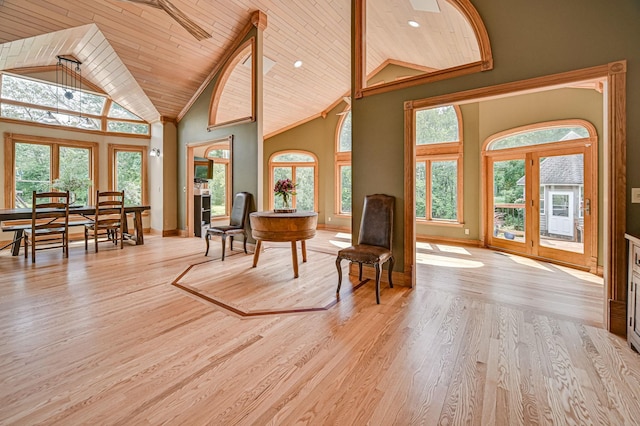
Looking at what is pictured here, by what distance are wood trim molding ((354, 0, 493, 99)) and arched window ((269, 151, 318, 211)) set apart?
5108mm

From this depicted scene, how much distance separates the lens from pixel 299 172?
9.02 m

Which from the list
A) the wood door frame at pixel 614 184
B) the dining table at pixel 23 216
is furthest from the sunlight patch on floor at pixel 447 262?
the dining table at pixel 23 216

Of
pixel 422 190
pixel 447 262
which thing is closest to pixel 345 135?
pixel 422 190

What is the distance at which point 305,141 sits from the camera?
8.80 metres

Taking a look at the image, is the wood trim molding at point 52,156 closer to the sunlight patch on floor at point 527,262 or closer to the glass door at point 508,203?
the glass door at point 508,203

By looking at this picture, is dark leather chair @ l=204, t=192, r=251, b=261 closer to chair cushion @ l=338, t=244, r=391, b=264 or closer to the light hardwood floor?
the light hardwood floor

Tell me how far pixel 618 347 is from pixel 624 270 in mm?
640

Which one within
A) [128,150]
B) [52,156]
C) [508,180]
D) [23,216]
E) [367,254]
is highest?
Answer: [128,150]

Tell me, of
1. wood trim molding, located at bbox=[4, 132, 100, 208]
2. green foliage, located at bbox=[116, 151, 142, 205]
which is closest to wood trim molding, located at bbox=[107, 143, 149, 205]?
green foliage, located at bbox=[116, 151, 142, 205]

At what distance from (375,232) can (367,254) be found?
480 mm

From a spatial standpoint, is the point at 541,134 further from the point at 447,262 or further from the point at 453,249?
the point at 447,262

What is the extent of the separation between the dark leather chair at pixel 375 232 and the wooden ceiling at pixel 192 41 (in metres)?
2.43

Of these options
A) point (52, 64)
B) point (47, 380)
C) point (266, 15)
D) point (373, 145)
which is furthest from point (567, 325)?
point (52, 64)

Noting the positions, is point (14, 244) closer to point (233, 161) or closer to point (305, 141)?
point (233, 161)
